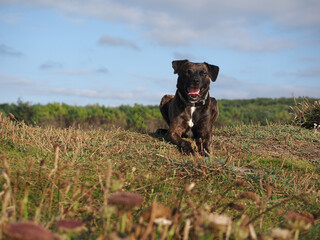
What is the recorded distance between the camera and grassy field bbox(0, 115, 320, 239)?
1649 millimetres

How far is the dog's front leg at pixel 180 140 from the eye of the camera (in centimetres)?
529

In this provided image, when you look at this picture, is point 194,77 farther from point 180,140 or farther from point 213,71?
point 180,140

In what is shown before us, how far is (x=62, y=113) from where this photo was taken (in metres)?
14.5

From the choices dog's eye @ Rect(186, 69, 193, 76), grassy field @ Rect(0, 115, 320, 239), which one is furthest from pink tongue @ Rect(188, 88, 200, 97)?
grassy field @ Rect(0, 115, 320, 239)

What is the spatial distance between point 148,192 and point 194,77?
3.41 m

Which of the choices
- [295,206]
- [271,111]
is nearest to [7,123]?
[295,206]

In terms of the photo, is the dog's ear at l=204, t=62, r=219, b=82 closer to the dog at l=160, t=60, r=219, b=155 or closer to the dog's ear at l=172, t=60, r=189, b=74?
the dog at l=160, t=60, r=219, b=155

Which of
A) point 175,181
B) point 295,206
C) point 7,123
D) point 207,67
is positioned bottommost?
point 295,206

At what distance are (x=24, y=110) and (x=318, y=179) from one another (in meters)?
13.3

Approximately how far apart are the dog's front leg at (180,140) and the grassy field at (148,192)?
0.21 m

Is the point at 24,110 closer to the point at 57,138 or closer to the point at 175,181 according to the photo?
the point at 57,138

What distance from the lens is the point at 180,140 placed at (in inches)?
227

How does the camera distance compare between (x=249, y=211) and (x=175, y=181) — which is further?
(x=175, y=181)

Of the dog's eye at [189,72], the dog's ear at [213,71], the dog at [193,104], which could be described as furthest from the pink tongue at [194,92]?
the dog's ear at [213,71]
